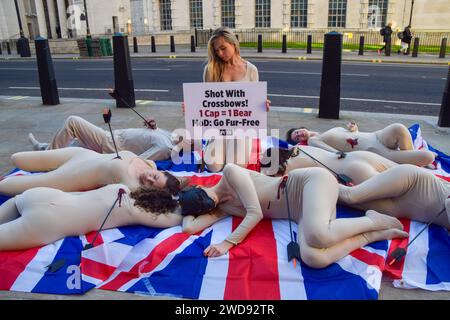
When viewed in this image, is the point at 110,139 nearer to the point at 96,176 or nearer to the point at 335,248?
the point at 96,176

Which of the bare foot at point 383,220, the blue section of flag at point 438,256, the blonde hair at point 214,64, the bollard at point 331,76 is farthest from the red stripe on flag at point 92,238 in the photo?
the bollard at point 331,76

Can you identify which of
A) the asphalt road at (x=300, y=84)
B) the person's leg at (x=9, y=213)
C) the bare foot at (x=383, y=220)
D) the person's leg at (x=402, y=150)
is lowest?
the asphalt road at (x=300, y=84)

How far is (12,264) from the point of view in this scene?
109 inches

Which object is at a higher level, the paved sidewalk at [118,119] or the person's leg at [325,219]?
the person's leg at [325,219]

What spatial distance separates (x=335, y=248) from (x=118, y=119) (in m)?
5.28

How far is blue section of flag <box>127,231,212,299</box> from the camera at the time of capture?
101 inches

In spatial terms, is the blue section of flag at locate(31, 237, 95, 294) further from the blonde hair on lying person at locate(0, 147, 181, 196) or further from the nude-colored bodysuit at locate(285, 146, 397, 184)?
the nude-colored bodysuit at locate(285, 146, 397, 184)

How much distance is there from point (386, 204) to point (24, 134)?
5.35m

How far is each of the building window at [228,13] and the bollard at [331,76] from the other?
28.0 metres

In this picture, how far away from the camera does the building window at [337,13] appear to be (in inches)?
1224

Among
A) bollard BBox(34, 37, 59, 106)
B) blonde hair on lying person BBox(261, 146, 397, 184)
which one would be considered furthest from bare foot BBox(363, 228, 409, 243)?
bollard BBox(34, 37, 59, 106)

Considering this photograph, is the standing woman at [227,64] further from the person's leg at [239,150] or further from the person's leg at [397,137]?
the person's leg at [397,137]

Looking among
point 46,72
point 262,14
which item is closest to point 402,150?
point 46,72

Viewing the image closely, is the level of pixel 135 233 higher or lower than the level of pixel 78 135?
lower
